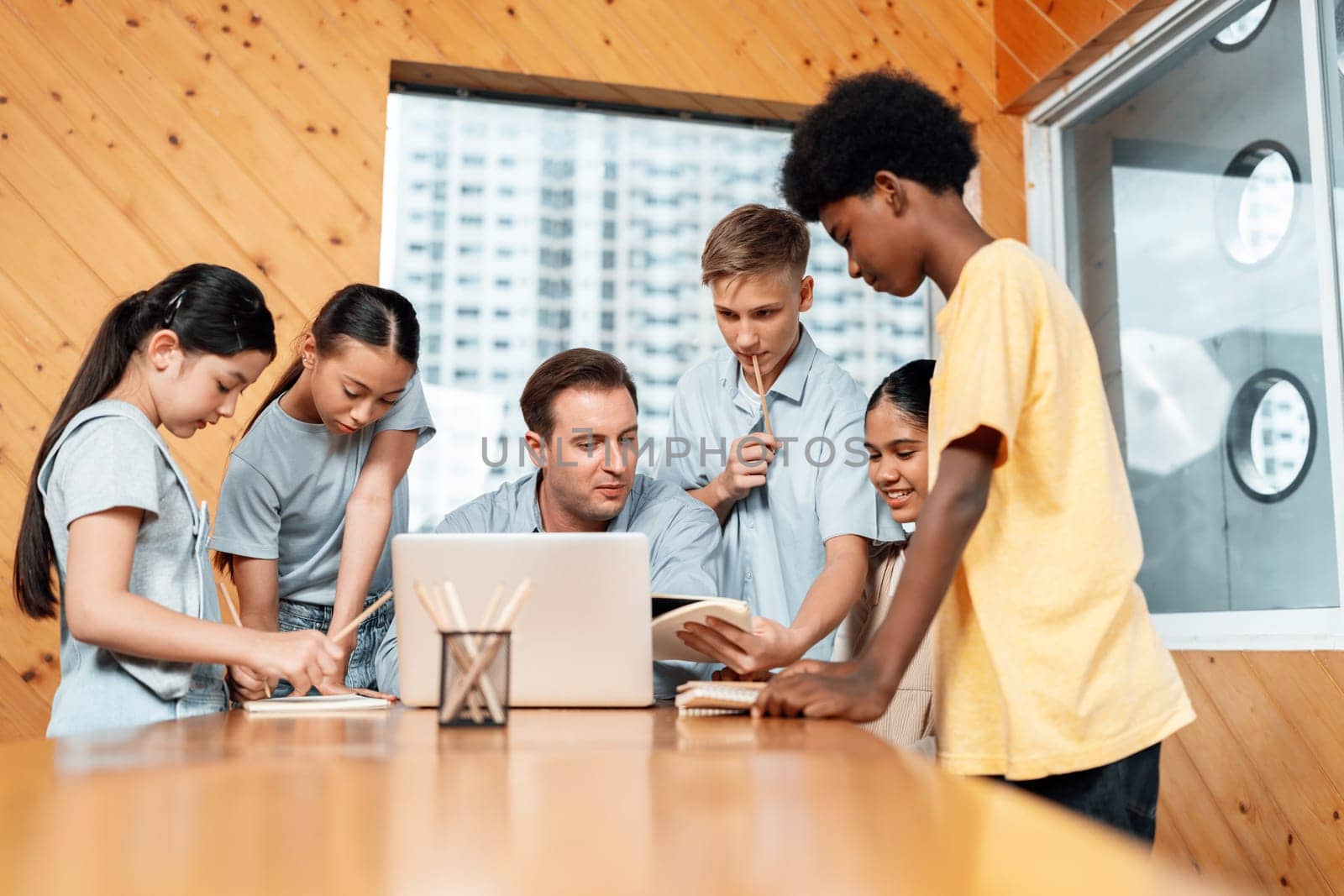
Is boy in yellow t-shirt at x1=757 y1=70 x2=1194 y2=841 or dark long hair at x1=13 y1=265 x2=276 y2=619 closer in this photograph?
boy in yellow t-shirt at x1=757 y1=70 x2=1194 y2=841

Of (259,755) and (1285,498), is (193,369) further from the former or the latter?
(1285,498)

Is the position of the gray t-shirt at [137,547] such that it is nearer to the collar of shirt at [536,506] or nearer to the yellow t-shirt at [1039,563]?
the collar of shirt at [536,506]

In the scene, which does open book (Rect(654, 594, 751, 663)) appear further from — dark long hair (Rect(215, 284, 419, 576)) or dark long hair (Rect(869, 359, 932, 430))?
dark long hair (Rect(215, 284, 419, 576))

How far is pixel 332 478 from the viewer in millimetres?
2037

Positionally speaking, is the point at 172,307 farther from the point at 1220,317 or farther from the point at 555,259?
the point at 1220,317

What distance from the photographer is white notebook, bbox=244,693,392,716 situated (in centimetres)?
130

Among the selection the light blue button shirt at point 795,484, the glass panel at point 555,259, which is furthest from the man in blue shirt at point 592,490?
the glass panel at point 555,259

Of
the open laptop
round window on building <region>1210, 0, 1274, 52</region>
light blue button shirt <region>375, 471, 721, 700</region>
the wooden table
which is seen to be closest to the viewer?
the wooden table

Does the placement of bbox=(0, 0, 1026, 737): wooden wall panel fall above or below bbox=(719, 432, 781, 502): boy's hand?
above

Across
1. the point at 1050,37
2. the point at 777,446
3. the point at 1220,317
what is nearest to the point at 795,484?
the point at 777,446

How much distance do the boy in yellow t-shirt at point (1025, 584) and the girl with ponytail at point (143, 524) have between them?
2.23 feet

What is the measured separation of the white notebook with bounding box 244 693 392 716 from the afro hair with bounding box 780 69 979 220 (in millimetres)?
787

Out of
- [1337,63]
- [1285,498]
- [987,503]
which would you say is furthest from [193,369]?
[1337,63]

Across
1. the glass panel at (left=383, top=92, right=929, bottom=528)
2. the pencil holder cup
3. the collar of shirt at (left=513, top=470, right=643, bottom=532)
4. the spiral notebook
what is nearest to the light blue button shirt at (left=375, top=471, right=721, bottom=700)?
the collar of shirt at (left=513, top=470, right=643, bottom=532)
